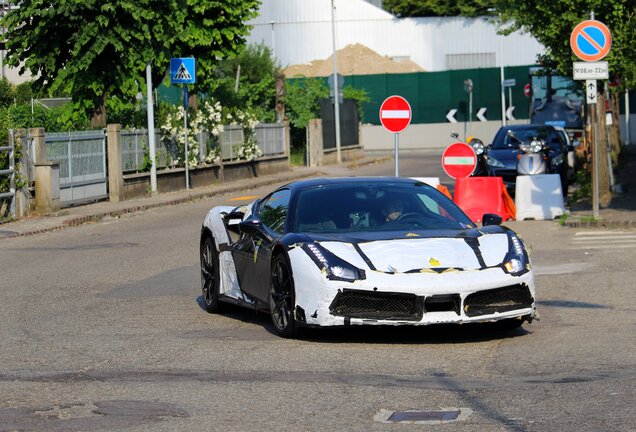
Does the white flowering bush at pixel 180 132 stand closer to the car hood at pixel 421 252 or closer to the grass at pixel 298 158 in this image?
the grass at pixel 298 158

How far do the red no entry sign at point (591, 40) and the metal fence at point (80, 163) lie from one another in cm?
1107

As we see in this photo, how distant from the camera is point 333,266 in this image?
1014 centimetres

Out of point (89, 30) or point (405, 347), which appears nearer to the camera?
point (405, 347)

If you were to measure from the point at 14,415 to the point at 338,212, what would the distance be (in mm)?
4319

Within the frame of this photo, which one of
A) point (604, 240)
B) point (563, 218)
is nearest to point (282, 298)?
point (604, 240)

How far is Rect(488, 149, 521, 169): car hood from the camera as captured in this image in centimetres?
2900

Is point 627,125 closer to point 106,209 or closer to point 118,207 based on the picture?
point 118,207

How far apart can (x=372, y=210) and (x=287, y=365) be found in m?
2.42

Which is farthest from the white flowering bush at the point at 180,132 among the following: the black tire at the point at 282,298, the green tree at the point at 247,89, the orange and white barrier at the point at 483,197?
the black tire at the point at 282,298

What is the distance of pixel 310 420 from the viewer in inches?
290

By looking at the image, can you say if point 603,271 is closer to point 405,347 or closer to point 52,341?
point 405,347

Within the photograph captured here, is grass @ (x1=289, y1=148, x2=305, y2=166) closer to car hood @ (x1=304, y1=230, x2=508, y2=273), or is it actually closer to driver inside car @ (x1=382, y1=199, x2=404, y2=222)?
driver inside car @ (x1=382, y1=199, x2=404, y2=222)

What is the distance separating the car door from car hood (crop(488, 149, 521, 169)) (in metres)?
17.5

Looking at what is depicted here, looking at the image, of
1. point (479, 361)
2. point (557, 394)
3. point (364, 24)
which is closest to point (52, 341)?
point (479, 361)
